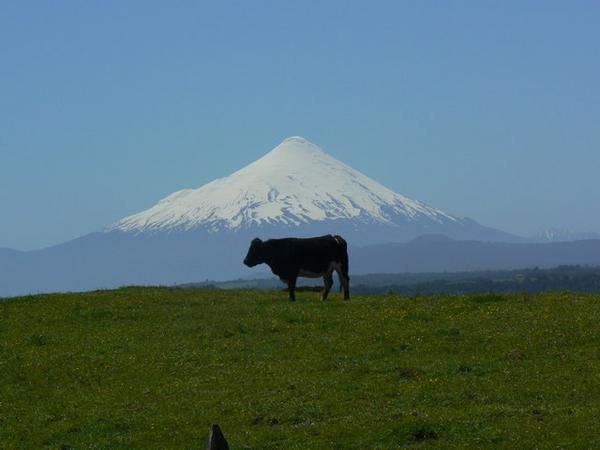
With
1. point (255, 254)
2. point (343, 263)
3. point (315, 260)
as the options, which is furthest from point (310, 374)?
point (255, 254)

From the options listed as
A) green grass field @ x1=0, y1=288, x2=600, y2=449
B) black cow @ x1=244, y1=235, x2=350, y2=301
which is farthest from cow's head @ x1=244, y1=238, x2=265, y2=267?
green grass field @ x1=0, y1=288, x2=600, y2=449

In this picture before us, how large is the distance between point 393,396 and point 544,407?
139 inches

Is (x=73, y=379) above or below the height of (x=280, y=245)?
below

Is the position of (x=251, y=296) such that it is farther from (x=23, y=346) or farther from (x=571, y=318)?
(x=571, y=318)

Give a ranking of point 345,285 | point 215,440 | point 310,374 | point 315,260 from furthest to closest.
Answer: point 345,285 < point 315,260 < point 310,374 < point 215,440

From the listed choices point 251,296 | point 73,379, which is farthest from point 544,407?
point 251,296

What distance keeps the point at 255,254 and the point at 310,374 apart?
17380mm

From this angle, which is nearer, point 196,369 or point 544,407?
point 544,407

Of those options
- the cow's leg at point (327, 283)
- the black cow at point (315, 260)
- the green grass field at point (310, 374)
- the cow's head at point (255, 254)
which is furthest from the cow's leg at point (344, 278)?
the cow's head at point (255, 254)

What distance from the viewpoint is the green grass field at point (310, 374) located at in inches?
757

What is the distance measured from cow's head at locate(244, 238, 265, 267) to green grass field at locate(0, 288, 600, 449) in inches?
199

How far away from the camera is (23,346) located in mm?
30047

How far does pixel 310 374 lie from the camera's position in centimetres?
2450

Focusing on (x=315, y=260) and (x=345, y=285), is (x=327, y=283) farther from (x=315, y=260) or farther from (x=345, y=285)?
(x=315, y=260)
